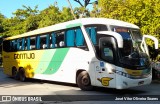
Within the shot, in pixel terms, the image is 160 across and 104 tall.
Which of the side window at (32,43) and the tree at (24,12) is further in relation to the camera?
the tree at (24,12)

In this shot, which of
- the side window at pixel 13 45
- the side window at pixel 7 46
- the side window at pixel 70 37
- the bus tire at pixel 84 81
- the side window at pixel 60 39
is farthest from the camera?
the side window at pixel 7 46

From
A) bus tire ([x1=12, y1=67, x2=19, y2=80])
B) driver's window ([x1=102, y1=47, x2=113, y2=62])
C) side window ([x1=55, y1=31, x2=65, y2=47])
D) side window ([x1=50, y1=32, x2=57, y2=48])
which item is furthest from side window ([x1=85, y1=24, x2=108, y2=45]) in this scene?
bus tire ([x1=12, y1=67, x2=19, y2=80])

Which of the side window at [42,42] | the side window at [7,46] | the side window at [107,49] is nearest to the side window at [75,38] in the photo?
the side window at [107,49]

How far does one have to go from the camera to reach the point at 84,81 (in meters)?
14.6

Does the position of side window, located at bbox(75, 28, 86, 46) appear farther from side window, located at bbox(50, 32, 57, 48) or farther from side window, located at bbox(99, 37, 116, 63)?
side window, located at bbox(50, 32, 57, 48)

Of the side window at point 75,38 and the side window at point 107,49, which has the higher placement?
A: the side window at point 75,38

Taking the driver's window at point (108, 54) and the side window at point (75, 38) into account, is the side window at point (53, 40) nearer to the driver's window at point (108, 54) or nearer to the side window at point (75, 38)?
the side window at point (75, 38)

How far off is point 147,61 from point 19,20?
3562 centimetres

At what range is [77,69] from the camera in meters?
15.1

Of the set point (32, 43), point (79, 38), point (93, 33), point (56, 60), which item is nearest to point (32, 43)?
point (32, 43)

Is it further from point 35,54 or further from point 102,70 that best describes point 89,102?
point 35,54

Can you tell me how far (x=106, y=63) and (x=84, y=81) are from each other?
177cm

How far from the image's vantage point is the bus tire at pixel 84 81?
14.4 meters

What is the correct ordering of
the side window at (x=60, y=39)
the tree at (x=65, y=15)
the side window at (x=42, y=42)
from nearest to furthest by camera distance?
1. the side window at (x=60, y=39)
2. the side window at (x=42, y=42)
3. the tree at (x=65, y=15)
